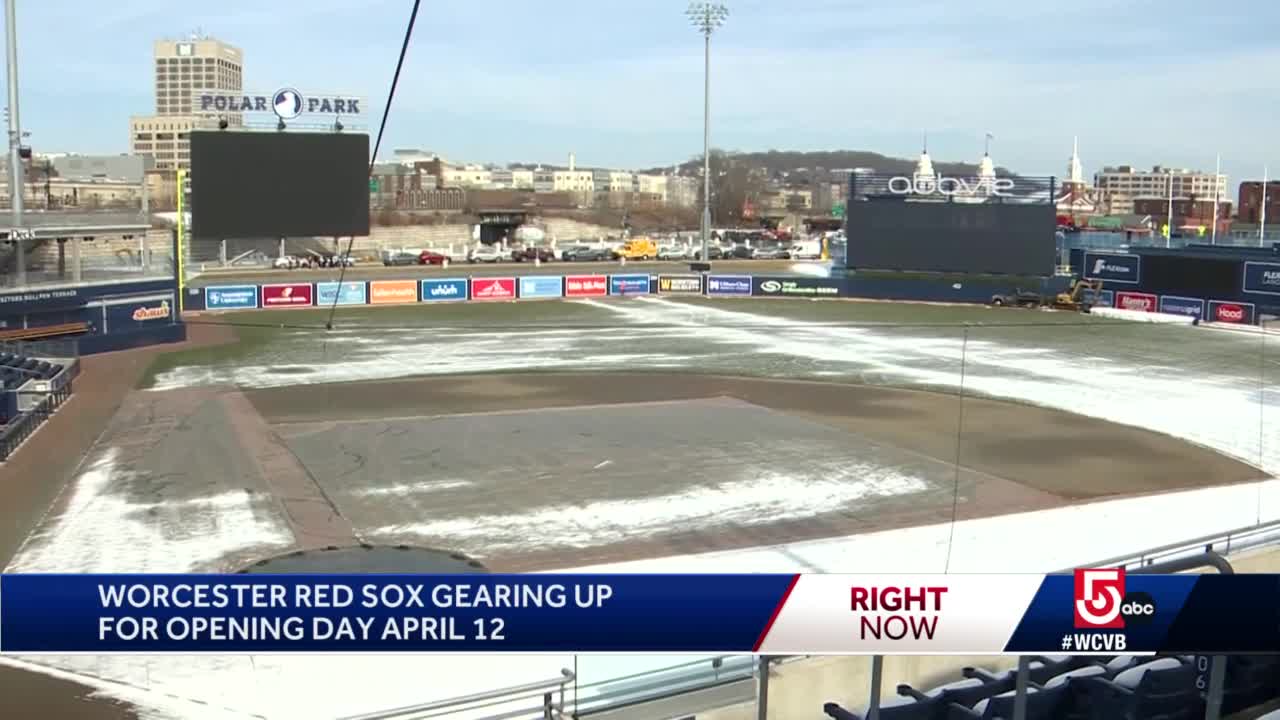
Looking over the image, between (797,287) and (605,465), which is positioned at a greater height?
(797,287)

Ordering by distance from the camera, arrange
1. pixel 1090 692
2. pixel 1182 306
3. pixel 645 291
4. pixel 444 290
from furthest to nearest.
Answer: pixel 645 291, pixel 444 290, pixel 1182 306, pixel 1090 692

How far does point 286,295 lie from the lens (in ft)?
187

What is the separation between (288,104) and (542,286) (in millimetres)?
16332

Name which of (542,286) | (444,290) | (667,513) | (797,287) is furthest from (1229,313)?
(667,513)

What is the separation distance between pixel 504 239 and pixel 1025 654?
11350 cm

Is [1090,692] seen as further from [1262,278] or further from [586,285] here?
[586,285]

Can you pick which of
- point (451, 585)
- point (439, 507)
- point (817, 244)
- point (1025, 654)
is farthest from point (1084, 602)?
point (817, 244)

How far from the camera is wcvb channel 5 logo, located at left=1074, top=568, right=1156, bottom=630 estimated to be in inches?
224

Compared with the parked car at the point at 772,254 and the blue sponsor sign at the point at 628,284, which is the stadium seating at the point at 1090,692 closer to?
the blue sponsor sign at the point at 628,284

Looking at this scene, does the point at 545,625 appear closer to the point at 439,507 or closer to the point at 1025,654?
the point at 1025,654

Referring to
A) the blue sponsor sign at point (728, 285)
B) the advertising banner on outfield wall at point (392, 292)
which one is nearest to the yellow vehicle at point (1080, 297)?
the blue sponsor sign at point (728, 285)

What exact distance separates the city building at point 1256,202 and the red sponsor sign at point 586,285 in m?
86.1

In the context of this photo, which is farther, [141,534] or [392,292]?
[392,292]

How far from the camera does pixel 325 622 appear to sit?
18.0 ft
